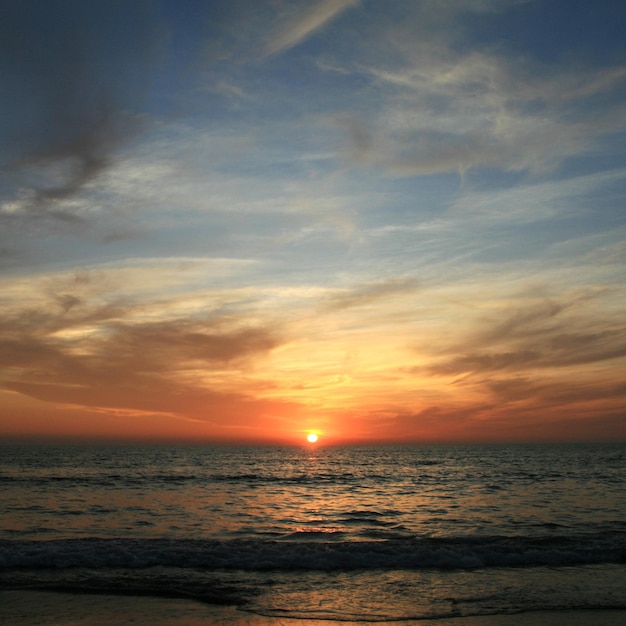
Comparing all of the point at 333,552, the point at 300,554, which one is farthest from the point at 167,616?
the point at 333,552

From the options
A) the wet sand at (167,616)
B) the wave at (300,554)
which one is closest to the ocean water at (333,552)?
the wave at (300,554)

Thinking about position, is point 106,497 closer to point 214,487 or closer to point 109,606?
point 214,487

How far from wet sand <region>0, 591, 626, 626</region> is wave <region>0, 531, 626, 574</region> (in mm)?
4308

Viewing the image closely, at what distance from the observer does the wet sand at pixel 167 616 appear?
11008mm

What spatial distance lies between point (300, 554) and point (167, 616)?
7385mm

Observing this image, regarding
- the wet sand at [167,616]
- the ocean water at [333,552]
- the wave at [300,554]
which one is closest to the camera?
the wet sand at [167,616]

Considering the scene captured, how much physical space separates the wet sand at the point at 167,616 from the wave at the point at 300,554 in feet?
14.1

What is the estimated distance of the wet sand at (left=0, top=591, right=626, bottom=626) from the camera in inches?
433

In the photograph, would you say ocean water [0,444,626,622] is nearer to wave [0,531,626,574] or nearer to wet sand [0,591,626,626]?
wave [0,531,626,574]

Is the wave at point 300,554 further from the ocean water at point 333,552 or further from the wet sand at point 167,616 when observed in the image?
the wet sand at point 167,616

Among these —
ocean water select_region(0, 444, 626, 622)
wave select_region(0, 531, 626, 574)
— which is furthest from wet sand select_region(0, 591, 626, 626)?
wave select_region(0, 531, 626, 574)

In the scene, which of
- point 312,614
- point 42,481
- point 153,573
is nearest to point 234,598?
point 312,614

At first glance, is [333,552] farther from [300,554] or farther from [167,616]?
[167,616]

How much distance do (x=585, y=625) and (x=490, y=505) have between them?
2340 centimetres
